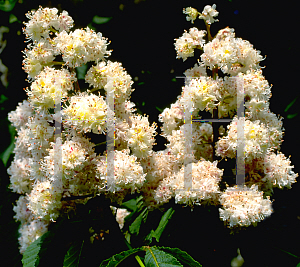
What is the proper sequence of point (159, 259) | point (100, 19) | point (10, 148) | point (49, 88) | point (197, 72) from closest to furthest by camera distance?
point (159, 259) < point (49, 88) < point (197, 72) < point (100, 19) < point (10, 148)

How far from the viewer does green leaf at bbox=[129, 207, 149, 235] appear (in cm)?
169

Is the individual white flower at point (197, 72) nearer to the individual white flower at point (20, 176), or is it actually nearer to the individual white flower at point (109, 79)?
the individual white flower at point (109, 79)

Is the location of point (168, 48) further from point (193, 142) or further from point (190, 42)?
point (193, 142)

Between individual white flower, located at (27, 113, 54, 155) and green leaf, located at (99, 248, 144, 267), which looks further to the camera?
individual white flower, located at (27, 113, 54, 155)

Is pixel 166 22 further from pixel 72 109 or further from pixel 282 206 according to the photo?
pixel 282 206

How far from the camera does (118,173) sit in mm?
1383

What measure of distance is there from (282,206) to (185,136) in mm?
1112

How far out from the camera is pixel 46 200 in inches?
56.8

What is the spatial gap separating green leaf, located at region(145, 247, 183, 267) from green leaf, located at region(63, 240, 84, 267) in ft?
1.05

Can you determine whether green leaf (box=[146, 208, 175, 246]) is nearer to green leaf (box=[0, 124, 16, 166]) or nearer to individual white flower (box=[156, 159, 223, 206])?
individual white flower (box=[156, 159, 223, 206])

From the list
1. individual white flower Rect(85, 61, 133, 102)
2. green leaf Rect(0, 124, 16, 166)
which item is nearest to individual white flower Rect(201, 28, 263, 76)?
individual white flower Rect(85, 61, 133, 102)

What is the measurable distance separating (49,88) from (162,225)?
33.5 inches

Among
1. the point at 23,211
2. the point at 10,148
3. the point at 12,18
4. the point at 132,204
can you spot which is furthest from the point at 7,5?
the point at 132,204

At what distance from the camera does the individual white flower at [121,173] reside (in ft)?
4.52
